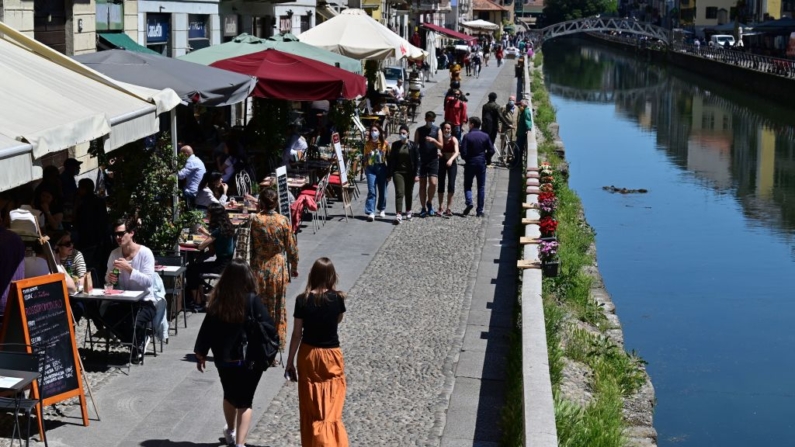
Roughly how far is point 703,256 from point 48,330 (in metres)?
15.7

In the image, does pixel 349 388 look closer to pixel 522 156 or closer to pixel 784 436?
pixel 784 436

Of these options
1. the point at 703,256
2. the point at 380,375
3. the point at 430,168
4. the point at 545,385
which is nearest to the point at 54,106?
the point at 380,375

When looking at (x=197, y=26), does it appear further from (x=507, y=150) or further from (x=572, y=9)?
(x=572, y=9)

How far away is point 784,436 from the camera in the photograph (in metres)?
12.2

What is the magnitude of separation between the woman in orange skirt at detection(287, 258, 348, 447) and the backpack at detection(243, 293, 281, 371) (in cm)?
21

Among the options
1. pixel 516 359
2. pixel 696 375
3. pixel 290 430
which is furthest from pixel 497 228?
pixel 290 430

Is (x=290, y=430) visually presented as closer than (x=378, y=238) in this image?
Yes

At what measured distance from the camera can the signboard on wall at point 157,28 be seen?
22.9 meters

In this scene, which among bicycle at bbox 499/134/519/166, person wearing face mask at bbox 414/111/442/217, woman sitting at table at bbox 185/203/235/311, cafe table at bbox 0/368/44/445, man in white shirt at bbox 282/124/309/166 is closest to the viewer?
cafe table at bbox 0/368/44/445

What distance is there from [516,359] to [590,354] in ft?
3.87

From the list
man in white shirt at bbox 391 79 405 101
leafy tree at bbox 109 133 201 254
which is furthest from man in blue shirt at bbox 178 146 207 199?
man in white shirt at bbox 391 79 405 101

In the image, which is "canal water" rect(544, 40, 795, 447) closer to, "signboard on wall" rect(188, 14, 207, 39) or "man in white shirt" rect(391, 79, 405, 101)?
"man in white shirt" rect(391, 79, 405, 101)

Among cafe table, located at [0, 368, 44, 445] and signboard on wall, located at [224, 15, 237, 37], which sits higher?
signboard on wall, located at [224, 15, 237, 37]

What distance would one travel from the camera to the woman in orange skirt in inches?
294
